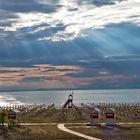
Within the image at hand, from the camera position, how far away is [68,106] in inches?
4449

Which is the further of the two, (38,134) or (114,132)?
(114,132)

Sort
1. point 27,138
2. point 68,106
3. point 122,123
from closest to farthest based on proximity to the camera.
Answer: point 27,138 < point 122,123 < point 68,106

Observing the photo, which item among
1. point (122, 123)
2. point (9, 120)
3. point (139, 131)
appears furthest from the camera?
point (122, 123)

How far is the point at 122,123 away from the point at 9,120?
1620 centimetres

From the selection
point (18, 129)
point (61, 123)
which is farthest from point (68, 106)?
point (18, 129)

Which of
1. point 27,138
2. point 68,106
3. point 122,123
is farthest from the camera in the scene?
point 68,106

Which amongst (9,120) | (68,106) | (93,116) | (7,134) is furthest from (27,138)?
Answer: (68,106)

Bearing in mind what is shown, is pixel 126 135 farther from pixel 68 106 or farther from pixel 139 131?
pixel 68 106

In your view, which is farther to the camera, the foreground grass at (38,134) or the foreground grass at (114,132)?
the foreground grass at (38,134)

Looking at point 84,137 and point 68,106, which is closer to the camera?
point 84,137

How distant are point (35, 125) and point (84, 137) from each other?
13690 millimetres

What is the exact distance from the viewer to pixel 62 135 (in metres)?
58.8

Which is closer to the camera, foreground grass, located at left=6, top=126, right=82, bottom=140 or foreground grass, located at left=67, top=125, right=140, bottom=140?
foreground grass, located at left=67, top=125, right=140, bottom=140

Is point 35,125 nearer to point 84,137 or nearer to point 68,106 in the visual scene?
point 84,137
